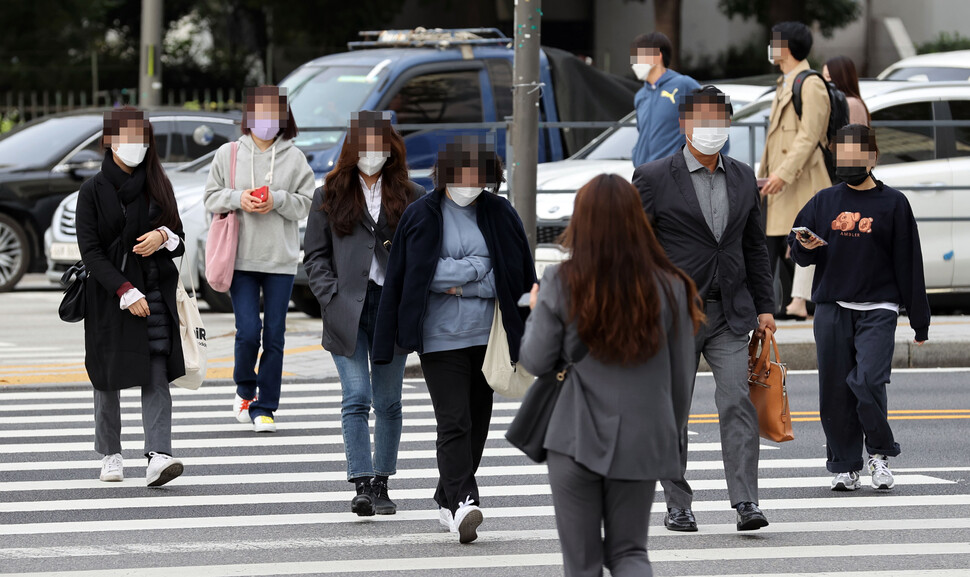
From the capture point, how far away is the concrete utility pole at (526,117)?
11.6 meters

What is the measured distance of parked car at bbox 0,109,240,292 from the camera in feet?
52.8

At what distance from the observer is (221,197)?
856cm

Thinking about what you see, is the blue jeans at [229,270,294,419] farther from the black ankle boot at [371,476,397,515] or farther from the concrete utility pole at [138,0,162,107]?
the concrete utility pole at [138,0,162,107]

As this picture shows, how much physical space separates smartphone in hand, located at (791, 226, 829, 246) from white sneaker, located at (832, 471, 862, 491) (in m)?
1.11

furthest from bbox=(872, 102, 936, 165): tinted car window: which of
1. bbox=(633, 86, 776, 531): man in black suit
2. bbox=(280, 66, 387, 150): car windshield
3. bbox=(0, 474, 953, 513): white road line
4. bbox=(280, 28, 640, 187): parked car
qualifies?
bbox=(633, 86, 776, 531): man in black suit

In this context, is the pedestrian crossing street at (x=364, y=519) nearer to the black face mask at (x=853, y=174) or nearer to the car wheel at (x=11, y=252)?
the black face mask at (x=853, y=174)

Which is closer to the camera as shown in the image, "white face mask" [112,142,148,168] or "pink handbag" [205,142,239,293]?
"white face mask" [112,142,148,168]

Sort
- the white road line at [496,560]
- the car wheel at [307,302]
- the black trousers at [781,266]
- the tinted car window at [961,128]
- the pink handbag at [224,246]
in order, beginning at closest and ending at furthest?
the white road line at [496,560] → the pink handbag at [224,246] → the black trousers at [781,266] → the tinted car window at [961,128] → the car wheel at [307,302]

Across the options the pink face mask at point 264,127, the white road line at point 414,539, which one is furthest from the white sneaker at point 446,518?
the pink face mask at point 264,127

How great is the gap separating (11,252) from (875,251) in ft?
37.1

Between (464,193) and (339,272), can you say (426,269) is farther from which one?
(339,272)

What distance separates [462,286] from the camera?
19.9ft

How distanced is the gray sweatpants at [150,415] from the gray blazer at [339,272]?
41.0 inches

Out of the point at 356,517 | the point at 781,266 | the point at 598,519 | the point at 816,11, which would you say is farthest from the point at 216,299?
the point at 816,11
